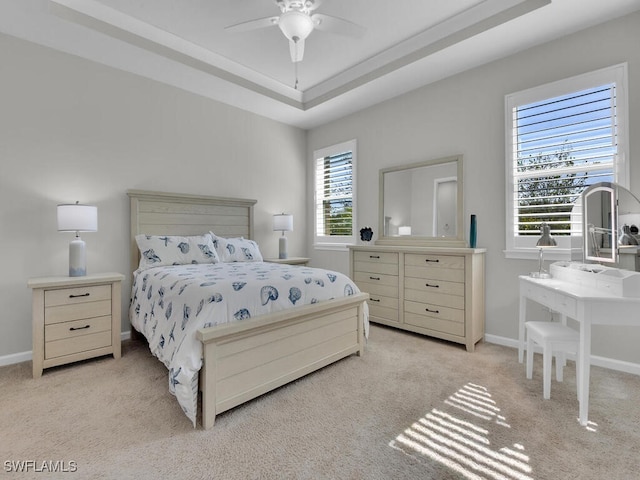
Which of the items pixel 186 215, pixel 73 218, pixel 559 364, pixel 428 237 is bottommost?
pixel 559 364

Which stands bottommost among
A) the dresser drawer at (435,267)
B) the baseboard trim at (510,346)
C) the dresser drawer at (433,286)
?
the baseboard trim at (510,346)

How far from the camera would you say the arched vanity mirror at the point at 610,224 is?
2119 mm

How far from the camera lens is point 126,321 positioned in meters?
3.25

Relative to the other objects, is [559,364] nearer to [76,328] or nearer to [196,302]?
[196,302]

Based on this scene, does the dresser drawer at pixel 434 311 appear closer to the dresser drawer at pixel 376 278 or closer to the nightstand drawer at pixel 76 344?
the dresser drawer at pixel 376 278

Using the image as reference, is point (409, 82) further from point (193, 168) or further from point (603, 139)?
point (193, 168)

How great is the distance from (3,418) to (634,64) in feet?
15.9

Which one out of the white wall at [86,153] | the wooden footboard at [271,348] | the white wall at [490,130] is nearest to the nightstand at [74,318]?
the white wall at [86,153]

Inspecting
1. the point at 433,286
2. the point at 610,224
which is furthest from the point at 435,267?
the point at 610,224

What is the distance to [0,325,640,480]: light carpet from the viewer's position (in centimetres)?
142

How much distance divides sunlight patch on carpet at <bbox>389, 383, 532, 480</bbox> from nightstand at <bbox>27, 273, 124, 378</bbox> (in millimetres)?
2451

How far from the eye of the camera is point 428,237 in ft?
11.5

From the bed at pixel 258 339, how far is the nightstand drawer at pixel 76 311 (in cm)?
28

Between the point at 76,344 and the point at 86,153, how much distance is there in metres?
1.79
